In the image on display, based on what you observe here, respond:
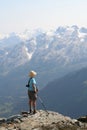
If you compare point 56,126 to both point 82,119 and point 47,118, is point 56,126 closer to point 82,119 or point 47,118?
point 47,118

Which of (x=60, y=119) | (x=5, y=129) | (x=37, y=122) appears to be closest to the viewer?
(x=5, y=129)

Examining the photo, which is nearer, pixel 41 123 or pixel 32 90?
pixel 41 123

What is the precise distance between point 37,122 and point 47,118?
164 cm

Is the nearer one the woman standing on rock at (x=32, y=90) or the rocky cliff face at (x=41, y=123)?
the rocky cliff face at (x=41, y=123)

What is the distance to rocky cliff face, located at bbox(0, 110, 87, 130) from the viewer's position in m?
23.7

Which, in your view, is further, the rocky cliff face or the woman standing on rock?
the woman standing on rock

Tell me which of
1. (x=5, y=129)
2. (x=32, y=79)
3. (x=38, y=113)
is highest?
(x=32, y=79)

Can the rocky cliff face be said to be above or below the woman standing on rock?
below

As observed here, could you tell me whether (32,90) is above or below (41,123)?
above

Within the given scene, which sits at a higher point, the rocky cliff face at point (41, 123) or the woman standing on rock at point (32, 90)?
the woman standing on rock at point (32, 90)

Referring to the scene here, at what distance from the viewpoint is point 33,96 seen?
28.3 meters

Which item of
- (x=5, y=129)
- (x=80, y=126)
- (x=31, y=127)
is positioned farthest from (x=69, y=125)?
(x=5, y=129)

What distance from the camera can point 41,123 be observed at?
24984mm

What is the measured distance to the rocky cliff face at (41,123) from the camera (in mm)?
23688
